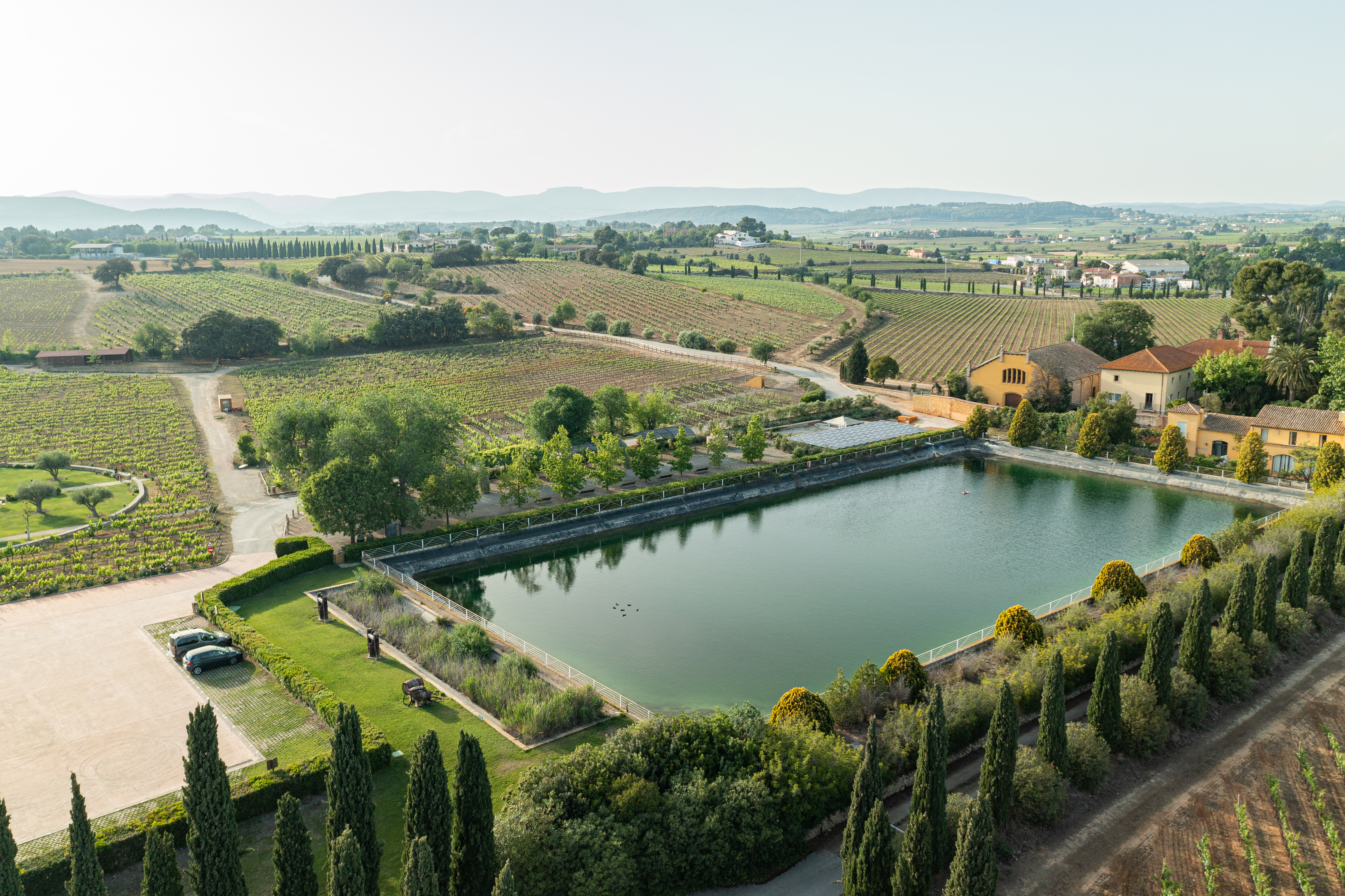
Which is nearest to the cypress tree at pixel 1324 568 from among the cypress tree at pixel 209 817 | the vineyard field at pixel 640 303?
the cypress tree at pixel 209 817

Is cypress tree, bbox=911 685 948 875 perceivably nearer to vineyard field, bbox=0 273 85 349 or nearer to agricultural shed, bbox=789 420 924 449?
agricultural shed, bbox=789 420 924 449

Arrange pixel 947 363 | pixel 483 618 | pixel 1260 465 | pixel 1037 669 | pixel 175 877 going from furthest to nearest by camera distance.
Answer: pixel 947 363 → pixel 1260 465 → pixel 483 618 → pixel 1037 669 → pixel 175 877

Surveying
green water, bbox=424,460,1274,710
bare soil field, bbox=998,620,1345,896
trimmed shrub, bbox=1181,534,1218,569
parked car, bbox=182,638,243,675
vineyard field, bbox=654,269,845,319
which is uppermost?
vineyard field, bbox=654,269,845,319

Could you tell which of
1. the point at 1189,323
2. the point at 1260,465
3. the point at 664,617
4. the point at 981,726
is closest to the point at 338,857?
the point at 981,726

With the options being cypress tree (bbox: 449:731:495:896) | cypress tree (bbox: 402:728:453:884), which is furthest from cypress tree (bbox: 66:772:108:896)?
cypress tree (bbox: 402:728:453:884)

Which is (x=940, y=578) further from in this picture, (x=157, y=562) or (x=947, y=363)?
(x=947, y=363)

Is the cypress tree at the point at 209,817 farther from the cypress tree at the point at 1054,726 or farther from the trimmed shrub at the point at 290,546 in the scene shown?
the trimmed shrub at the point at 290,546
